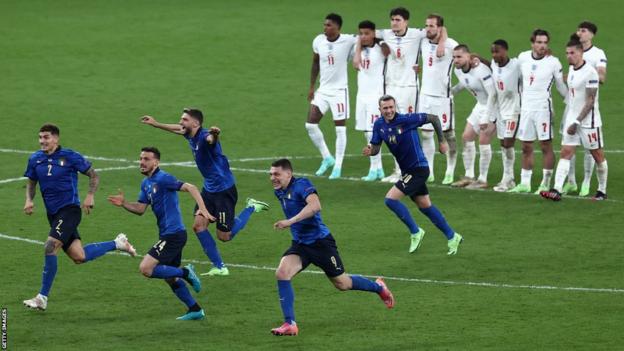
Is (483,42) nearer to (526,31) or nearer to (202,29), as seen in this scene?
(526,31)

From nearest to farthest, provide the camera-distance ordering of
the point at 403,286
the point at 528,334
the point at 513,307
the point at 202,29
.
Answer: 1. the point at 528,334
2. the point at 513,307
3. the point at 403,286
4. the point at 202,29

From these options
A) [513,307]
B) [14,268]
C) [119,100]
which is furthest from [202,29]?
[513,307]

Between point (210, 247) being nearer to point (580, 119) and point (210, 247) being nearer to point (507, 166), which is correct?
point (580, 119)

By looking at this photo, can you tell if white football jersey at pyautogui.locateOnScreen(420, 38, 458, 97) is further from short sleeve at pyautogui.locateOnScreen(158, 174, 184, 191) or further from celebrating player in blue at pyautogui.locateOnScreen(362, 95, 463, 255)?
short sleeve at pyautogui.locateOnScreen(158, 174, 184, 191)

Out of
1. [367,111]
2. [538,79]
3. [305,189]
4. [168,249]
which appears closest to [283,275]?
[305,189]

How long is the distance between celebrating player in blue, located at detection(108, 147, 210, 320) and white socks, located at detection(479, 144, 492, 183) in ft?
28.9

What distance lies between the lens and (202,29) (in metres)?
39.1

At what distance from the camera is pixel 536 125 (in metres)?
24.6

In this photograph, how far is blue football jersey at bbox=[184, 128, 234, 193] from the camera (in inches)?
771

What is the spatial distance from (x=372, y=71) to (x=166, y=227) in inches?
381

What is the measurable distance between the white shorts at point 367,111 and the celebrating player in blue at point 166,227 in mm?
9023

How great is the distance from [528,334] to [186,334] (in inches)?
147

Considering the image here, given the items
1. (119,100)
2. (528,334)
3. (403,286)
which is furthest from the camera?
(119,100)

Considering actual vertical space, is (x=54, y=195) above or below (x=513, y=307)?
above
